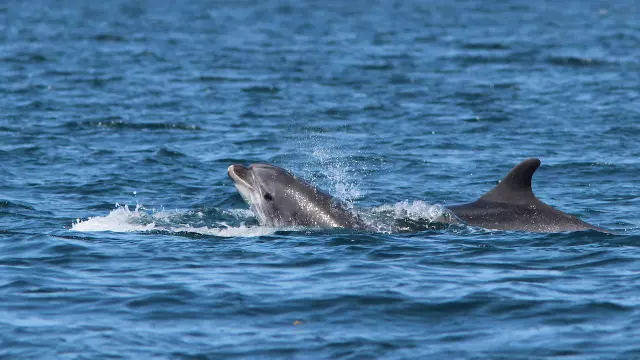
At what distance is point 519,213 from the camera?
16.7 m

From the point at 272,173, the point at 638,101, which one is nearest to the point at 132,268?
the point at 272,173

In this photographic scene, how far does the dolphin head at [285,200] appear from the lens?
16.8 metres

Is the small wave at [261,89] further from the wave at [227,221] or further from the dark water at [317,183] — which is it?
the wave at [227,221]

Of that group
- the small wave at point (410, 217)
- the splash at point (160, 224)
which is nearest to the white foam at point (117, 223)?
the splash at point (160, 224)

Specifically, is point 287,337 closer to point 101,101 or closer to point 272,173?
point 272,173

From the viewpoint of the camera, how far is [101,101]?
1276 inches

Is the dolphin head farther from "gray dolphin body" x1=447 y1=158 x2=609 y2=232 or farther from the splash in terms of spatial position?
"gray dolphin body" x1=447 y1=158 x2=609 y2=232

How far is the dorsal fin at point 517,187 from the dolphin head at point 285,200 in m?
2.14

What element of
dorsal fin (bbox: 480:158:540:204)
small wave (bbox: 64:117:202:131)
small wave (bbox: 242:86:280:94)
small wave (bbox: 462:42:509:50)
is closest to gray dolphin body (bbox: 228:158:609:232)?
dorsal fin (bbox: 480:158:540:204)

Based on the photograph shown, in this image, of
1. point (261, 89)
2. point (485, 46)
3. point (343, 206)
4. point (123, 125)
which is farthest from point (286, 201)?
point (485, 46)

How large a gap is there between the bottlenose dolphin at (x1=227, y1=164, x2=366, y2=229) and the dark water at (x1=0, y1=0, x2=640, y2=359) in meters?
0.40

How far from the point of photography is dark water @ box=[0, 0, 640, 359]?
39.2 ft

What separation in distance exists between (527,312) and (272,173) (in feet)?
19.1

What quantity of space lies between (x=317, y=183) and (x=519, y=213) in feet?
20.4
